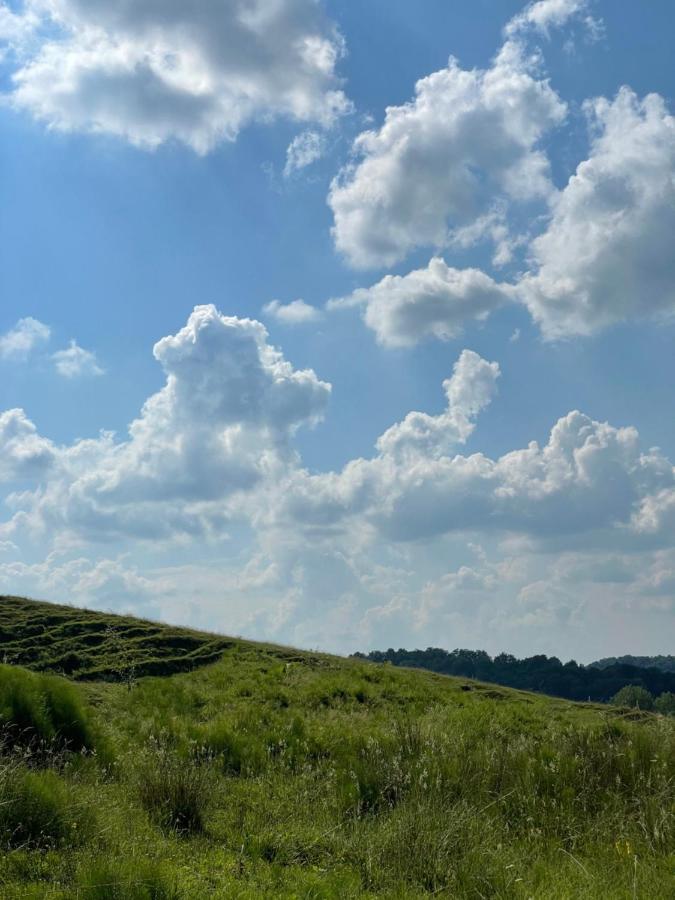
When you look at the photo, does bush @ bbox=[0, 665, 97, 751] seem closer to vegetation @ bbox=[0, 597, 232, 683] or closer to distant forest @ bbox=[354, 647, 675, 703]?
vegetation @ bbox=[0, 597, 232, 683]

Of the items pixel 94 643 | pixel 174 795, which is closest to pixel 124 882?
pixel 174 795

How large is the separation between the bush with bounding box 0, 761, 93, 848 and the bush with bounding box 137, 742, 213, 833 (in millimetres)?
1094

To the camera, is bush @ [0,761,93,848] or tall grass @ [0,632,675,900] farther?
bush @ [0,761,93,848]

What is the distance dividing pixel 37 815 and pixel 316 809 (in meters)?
3.63

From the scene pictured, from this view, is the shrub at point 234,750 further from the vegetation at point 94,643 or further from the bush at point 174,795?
the vegetation at point 94,643

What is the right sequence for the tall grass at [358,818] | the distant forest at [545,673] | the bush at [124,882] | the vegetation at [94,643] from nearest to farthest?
1. the bush at [124,882]
2. the tall grass at [358,818]
3. the vegetation at [94,643]
4. the distant forest at [545,673]

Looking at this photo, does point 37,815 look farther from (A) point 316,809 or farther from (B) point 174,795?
(A) point 316,809

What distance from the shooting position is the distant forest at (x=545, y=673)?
89.5 metres

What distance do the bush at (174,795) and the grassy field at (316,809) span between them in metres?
0.02

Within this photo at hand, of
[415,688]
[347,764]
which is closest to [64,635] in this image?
[415,688]

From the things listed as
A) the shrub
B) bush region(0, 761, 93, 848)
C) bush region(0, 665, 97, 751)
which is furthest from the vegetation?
bush region(0, 761, 93, 848)

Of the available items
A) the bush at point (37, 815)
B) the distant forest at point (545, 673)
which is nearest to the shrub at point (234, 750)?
the bush at point (37, 815)

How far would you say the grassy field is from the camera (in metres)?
7.26

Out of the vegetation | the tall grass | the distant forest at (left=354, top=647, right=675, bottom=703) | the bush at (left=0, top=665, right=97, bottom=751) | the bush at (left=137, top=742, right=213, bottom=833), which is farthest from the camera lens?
the distant forest at (left=354, top=647, right=675, bottom=703)
